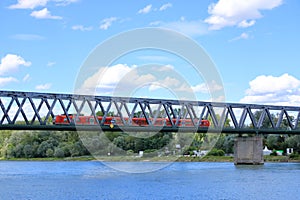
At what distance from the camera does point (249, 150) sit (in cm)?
11756

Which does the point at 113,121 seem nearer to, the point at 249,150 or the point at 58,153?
the point at 249,150

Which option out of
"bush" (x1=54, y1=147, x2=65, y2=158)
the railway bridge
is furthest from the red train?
"bush" (x1=54, y1=147, x2=65, y2=158)

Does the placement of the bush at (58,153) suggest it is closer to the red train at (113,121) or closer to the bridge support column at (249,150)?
the bridge support column at (249,150)

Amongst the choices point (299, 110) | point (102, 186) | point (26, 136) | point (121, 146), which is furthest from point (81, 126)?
point (26, 136)

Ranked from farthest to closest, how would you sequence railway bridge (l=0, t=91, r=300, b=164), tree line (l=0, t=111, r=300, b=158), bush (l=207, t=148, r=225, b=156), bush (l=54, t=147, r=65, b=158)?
bush (l=54, t=147, r=65, b=158), bush (l=207, t=148, r=225, b=156), tree line (l=0, t=111, r=300, b=158), railway bridge (l=0, t=91, r=300, b=164)

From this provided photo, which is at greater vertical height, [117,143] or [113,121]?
[113,121]

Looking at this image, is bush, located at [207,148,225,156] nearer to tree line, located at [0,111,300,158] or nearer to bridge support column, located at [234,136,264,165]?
tree line, located at [0,111,300,158]

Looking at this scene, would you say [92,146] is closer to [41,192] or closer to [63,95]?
[63,95]

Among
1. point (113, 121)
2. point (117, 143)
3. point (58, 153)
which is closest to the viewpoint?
point (113, 121)

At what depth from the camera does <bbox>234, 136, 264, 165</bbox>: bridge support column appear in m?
117

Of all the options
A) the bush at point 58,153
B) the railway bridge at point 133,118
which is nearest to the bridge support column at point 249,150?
the railway bridge at point 133,118

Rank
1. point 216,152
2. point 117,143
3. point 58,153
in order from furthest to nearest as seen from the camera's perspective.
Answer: point 58,153 → point 216,152 → point 117,143

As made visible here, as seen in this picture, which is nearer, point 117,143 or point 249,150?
point 249,150

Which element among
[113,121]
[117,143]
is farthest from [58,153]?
[113,121]
